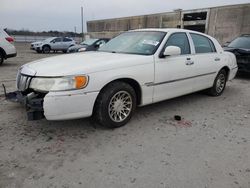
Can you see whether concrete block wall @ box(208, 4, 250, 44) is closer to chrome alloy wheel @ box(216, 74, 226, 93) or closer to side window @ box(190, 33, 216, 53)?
chrome alloy wheel @ box(216, 74, 226, 93)

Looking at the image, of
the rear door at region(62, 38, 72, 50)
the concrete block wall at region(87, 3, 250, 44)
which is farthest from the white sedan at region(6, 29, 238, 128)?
the concrete block wall at region(87, 3, 250, 44)

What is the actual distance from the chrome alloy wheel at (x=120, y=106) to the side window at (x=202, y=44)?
2082 millimetres

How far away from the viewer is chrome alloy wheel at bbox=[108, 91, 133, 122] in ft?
11.9

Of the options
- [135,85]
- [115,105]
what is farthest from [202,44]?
[115,105]

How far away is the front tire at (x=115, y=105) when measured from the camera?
347 centimetres

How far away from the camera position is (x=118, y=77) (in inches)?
139

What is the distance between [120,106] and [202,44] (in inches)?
104

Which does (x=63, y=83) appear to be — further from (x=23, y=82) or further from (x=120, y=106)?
(x=120, y=106)

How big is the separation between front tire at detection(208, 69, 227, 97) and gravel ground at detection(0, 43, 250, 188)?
4.04ft

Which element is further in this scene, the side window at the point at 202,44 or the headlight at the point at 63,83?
the side window at the point at 202,44

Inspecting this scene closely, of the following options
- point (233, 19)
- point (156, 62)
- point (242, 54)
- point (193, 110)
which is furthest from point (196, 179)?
point (233, 19)

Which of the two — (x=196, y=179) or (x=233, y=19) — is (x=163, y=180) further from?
(x=233, y=19)

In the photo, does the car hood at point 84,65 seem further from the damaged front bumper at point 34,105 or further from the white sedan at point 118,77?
the damaged front bumper at point 34,105

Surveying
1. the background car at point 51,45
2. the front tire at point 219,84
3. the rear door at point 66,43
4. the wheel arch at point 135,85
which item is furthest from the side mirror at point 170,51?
the rear door at point 66,43
